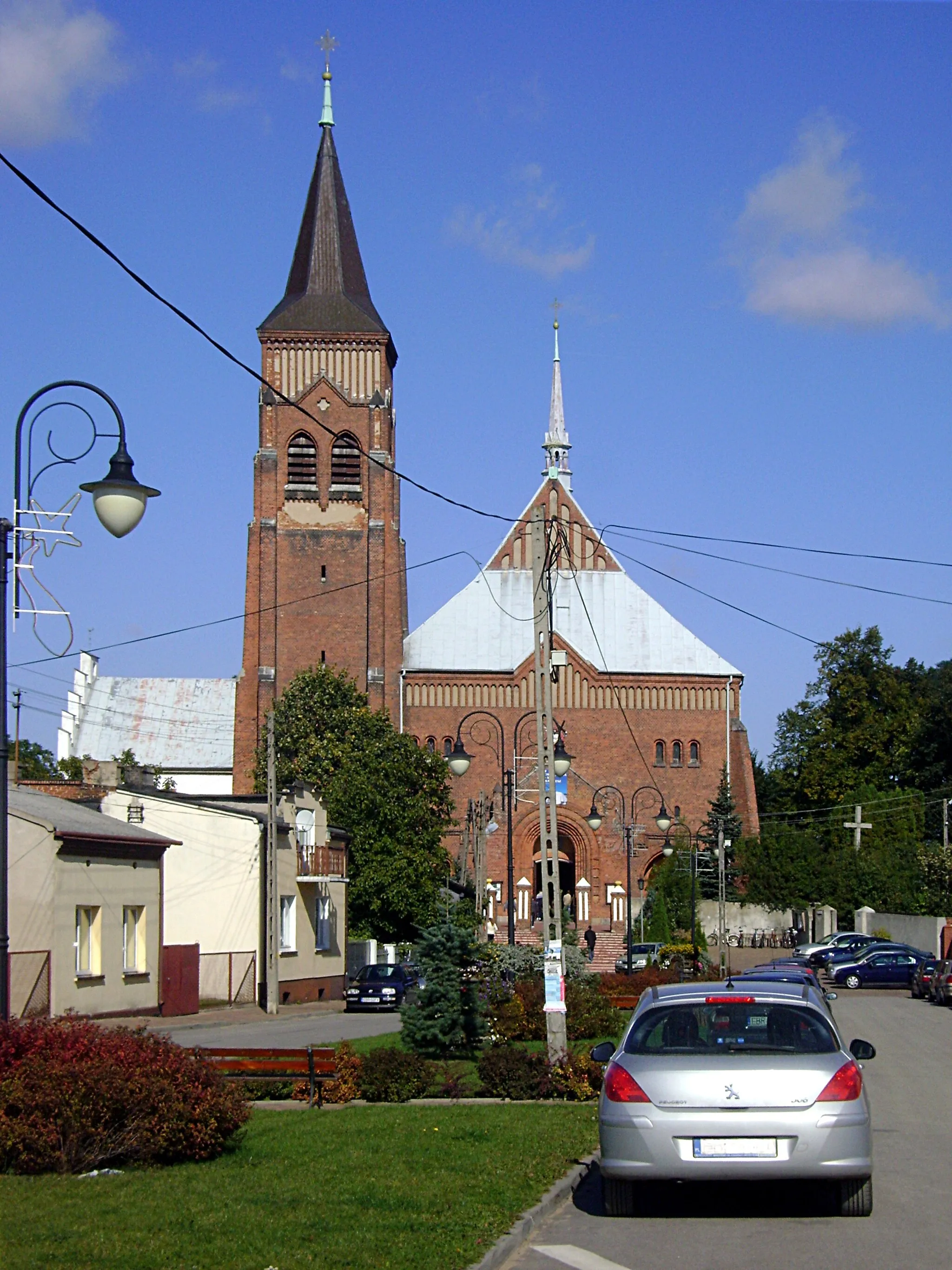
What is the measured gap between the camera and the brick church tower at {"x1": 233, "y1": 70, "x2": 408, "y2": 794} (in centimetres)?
6147

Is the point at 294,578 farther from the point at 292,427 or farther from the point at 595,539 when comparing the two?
the point at 595,539

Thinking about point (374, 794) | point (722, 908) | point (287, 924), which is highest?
point (374, 794)

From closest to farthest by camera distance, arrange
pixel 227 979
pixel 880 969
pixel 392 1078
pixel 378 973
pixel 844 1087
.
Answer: pixel 844 1087, pixel 392 1078, pixel 227 979, pixel 378 973, pixel 880 969

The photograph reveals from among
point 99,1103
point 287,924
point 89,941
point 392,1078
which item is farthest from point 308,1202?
point 287,924

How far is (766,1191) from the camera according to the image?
10023 millimetres

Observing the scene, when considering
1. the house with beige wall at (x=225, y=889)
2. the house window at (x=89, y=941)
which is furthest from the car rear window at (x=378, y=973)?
the house window at (x=89, y=941)

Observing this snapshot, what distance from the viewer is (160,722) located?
77.4 m

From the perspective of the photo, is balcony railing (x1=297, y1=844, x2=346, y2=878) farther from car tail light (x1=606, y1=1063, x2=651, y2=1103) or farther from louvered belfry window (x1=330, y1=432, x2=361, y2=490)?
car tail light (x1=606, y1=1063, x2=651, y2=1103)

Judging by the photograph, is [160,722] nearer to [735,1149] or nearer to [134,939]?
[134,939]

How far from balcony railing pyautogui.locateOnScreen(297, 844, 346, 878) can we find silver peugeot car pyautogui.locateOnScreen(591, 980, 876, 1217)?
30.6m

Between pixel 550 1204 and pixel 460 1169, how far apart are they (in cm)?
86

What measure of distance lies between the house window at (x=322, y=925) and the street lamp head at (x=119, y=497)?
3168 centimetres

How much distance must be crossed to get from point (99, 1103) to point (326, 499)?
53700 mm

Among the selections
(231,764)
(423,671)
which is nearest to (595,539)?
(423,671)
